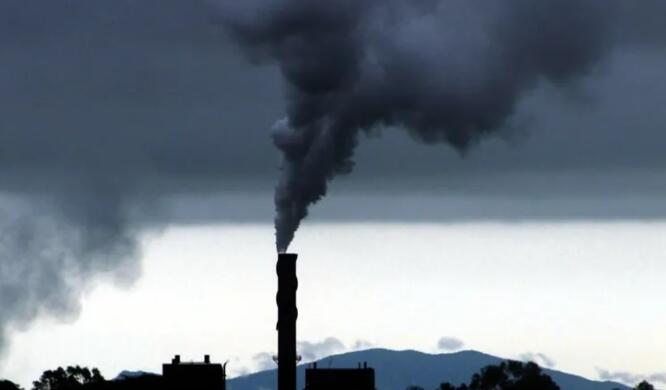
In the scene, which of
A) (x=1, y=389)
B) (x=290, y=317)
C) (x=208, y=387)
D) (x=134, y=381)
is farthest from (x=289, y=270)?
(x=1, y=389)

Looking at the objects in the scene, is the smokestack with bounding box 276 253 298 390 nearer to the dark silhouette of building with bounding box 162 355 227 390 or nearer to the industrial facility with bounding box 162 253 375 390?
the industrial facility with bounding box 162 253 375 390

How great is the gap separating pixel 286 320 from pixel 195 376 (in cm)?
2171

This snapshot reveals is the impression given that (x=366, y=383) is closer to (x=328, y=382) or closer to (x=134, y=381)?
(x=328, y=382)

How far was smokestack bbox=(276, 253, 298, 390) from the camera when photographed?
141 metres

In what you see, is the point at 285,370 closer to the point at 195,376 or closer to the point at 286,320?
the point at 286,320

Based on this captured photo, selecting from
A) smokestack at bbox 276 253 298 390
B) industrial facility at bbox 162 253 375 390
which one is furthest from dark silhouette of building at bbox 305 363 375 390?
smokestack at bbox 276 253 298 390

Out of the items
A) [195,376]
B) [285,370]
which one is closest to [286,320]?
[285,370]

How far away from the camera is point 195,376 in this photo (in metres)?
161

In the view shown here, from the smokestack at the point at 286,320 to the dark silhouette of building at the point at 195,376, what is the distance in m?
19.6

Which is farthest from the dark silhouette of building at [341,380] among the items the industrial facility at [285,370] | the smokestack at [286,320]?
the smokestack at [286,320]

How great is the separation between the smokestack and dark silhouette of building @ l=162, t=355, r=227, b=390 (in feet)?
64.4

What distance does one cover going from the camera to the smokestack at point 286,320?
140750 millimetres

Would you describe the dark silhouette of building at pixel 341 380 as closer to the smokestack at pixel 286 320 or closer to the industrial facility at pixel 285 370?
the industrial facility at pixel 285 370

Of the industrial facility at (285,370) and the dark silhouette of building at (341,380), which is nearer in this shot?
the industrial facility at (285,370)
